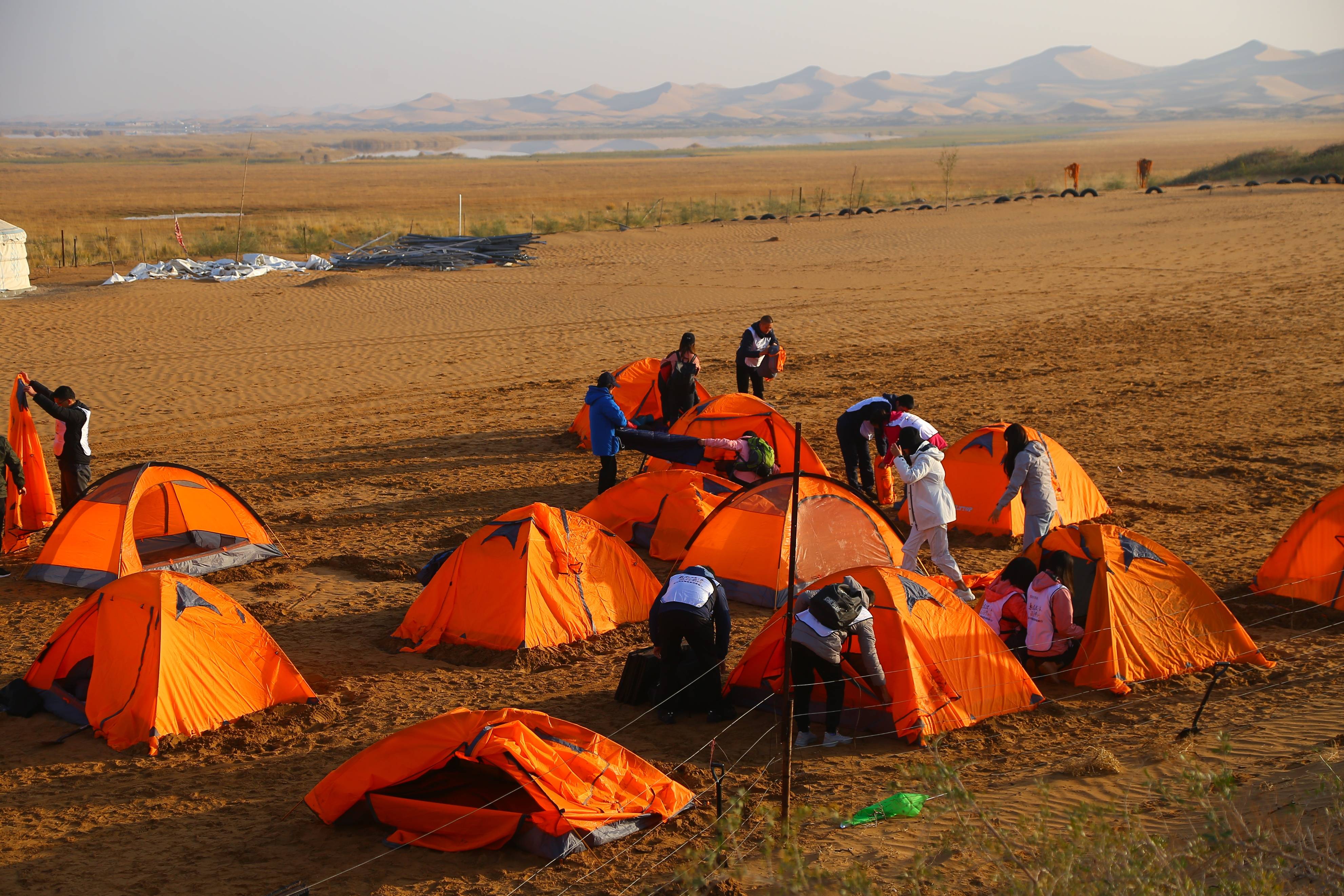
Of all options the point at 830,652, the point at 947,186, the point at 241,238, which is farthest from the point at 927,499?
the point at 947,186

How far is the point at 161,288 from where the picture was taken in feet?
99.1

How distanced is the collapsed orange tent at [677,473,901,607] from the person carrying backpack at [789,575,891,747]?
2259 mm

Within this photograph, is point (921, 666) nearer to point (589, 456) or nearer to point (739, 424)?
point (739, 424)

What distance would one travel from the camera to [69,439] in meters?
12.2

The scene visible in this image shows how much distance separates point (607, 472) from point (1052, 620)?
6.13 metres

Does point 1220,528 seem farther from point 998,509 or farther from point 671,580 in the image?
point 671,580

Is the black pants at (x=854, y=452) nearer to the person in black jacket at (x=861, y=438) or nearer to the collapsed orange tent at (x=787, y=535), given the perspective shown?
the person in black jacket at (x=861, y=438)

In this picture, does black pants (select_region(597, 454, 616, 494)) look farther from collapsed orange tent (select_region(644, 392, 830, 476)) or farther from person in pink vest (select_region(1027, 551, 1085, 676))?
person in pink vest (select_region(1027, 551, 1085, 676))

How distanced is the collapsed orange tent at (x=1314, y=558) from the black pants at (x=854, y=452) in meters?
4.47

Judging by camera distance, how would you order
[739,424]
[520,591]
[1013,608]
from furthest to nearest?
[739,424]
[520,591]
[1013,608]

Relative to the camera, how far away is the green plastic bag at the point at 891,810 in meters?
6.52

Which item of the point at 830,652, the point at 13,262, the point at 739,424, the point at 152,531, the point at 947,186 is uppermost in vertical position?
the point at 947,186

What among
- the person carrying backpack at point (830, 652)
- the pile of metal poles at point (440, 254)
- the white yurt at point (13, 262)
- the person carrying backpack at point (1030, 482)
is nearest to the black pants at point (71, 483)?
the person carrying backpack at point (830, 652)


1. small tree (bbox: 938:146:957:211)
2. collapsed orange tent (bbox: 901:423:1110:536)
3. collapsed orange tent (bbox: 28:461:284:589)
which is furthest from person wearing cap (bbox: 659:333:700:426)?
small tree (bbox: 938:146:957:211)
